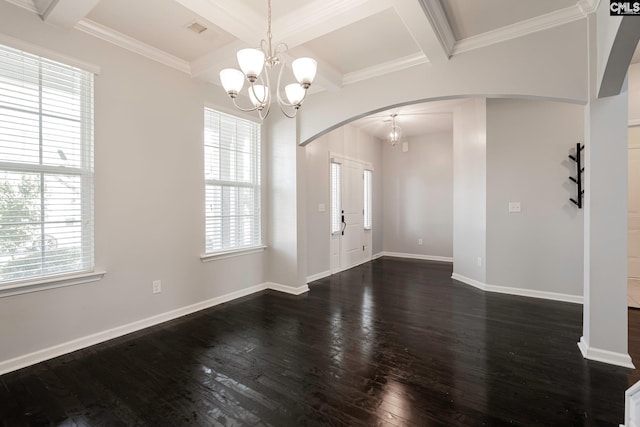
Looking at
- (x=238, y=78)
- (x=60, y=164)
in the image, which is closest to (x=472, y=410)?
(x=238, y=78)

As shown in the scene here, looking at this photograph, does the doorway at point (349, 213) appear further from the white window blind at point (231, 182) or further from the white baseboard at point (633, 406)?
the white baseboard at point (633, 406)

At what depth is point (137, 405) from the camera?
187cm

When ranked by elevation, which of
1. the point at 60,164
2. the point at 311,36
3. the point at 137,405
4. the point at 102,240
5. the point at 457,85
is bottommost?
the point at 137,405

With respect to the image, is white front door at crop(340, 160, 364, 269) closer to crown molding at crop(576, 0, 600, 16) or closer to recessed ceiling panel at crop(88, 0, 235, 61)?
recessed ceiling panel at crop(88, 0, 235, 61)

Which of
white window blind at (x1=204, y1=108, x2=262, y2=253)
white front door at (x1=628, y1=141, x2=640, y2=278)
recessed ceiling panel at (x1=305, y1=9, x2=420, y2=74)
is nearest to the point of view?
recessed ceiling panel at (x1=305, y1=9, x2=420, y2=74)

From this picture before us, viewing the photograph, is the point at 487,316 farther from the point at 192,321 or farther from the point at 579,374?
the point at 192,321

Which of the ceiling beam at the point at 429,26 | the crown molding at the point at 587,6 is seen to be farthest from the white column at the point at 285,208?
the crown molding at the point at 587,6

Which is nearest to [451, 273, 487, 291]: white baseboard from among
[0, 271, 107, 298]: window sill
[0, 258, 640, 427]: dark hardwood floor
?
[0, 258, 640, 427]: dark hardwood floor

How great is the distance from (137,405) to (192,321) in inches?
54.2

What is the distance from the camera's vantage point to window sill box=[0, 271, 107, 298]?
2.24 metres

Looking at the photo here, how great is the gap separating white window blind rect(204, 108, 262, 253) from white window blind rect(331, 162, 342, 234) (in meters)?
1.55

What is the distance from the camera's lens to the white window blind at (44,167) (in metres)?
2.26

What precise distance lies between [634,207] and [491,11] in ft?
14.8

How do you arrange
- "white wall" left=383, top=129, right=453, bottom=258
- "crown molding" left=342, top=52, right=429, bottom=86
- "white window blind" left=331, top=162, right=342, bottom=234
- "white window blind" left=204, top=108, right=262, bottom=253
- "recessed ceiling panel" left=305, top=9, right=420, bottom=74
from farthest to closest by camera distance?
"white wall" left=383, top=129, right=453, bottom=258, "white window blind" left=331, top=162, right=342, bottom=234, "white window blind" left=204, top=108, right=262, bottom=253, "crown molding" left=342, top=52, right=429, bottom=86, "recessed ceiling panel" left=305, top=9, right=420, bottom=74
